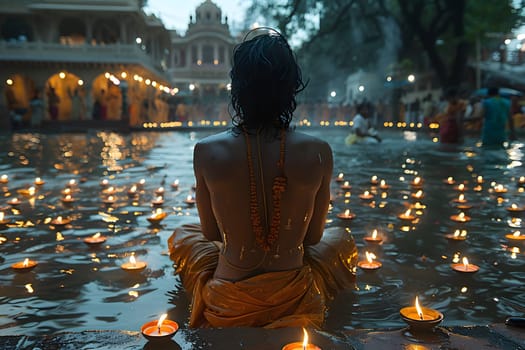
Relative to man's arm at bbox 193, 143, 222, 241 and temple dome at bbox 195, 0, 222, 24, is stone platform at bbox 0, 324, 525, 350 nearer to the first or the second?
man's arm at bbox 193, 143, 222, 241

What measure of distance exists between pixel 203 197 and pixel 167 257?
5.75 ft

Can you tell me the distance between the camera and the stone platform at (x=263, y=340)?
1815 millimetres

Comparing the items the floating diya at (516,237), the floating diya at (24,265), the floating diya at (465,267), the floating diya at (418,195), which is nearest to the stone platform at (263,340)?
the floating diya at (465,267)

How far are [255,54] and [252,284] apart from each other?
1034mm

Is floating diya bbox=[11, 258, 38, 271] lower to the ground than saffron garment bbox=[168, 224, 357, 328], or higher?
lower

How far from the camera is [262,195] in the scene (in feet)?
7.01

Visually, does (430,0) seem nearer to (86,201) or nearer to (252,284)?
(86,201)

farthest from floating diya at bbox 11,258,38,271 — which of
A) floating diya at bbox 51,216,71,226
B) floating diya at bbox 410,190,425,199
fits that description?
floating diya at bbox 410,190,425,199

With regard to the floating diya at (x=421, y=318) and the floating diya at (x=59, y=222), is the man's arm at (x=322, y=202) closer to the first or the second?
the floating diya at (x=421, y=318)

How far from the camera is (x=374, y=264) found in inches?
140

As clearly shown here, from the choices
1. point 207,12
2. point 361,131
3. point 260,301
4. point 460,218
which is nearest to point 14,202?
point 260,301

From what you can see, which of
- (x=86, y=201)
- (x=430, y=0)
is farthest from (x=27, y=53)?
(x=86, y=201)

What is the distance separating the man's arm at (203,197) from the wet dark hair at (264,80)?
25 centimetres

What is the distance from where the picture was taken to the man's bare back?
212 cm
